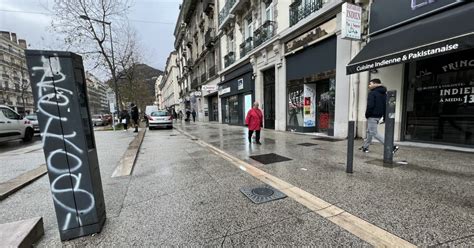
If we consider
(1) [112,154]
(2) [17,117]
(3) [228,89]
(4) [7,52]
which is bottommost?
(1) [112,154]

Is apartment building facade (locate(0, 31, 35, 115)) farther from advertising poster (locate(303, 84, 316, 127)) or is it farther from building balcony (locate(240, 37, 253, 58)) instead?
advertising poster (locate(303, 84, 316, 127))

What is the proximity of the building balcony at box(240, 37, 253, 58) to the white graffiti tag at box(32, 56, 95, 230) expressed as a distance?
561 inches

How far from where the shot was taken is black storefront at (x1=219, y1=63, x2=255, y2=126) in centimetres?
1620

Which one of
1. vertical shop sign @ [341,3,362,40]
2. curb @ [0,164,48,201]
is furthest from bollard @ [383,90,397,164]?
curb @ [0,164,48,201]

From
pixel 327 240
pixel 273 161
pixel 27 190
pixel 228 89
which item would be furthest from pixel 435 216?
pixel 228 89

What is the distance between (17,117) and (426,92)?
56.4ft

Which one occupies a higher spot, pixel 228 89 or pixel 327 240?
pixel 228 89

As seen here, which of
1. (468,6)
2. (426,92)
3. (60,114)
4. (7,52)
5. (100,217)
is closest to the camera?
(60,114)

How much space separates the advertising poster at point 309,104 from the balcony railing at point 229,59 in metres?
9.56

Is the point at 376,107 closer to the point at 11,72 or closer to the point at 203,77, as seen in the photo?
the point at 203,77

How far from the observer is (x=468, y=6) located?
5344 mm

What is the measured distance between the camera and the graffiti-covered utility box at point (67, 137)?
2.15m

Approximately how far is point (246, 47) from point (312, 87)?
7149 millimetres

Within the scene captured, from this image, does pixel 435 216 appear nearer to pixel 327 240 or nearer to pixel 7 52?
pixel 327 240
